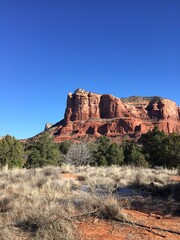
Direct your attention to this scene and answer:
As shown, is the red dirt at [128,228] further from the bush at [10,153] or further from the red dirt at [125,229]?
the bush at [10,153]

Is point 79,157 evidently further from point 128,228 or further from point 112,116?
point 112,116

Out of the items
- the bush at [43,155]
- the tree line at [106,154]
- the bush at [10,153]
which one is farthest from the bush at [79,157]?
the bush at [10,153]

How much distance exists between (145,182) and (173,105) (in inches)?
6123

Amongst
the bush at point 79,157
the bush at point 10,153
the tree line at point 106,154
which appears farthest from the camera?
the bush at point 79,157

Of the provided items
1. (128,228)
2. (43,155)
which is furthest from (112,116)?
(128,228)

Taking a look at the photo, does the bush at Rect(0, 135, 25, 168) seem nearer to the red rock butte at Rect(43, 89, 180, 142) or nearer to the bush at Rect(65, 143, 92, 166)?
the bush at Rect(65, 143, 92, 166)

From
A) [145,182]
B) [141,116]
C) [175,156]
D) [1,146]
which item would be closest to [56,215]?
[145,182]

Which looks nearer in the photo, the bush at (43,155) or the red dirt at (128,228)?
the red dirt at (128,228)

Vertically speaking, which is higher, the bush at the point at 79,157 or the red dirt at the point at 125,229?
the bush at the point at 79,157

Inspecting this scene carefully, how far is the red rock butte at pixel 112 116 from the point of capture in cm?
13338

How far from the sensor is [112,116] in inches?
5827

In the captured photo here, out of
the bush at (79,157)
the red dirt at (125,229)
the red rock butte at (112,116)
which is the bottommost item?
the red dirt at (125,229)

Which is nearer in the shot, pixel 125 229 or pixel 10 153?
pixel 125 229

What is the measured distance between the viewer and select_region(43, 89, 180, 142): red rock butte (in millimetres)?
133375
